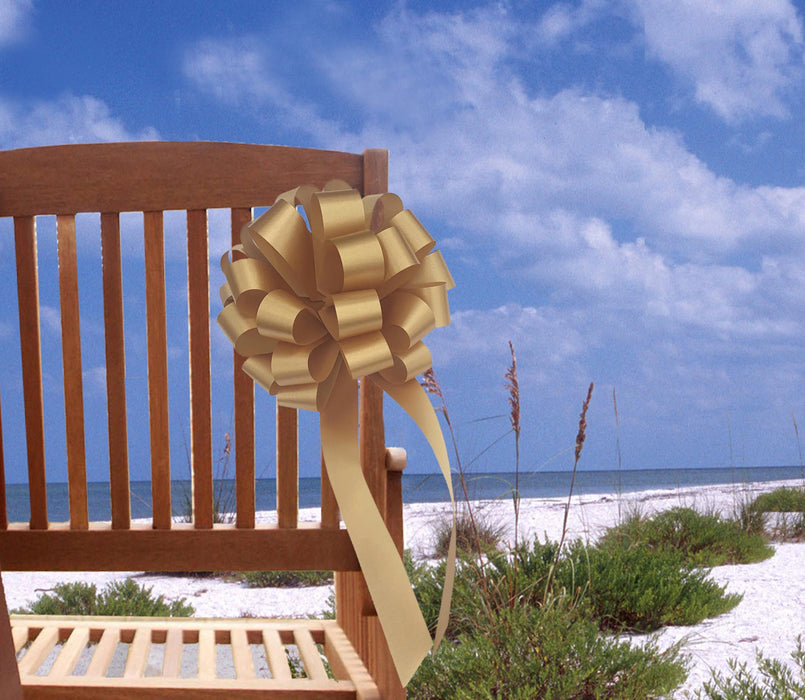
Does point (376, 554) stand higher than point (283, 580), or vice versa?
point (376, 554)

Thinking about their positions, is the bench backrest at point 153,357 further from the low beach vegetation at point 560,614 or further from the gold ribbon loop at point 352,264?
the gold ribbon loop at point 352,264

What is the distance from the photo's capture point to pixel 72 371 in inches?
51.3

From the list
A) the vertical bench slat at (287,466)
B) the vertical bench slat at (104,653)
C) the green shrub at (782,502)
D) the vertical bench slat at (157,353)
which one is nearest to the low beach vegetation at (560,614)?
the vertical bench slat at (287,466)

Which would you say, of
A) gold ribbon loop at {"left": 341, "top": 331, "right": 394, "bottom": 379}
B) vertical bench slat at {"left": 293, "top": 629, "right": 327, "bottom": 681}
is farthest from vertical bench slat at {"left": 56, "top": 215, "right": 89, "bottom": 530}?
gold ribbon loop at {"left": 341, "top": 331, "right": 394, "bottom": 379}

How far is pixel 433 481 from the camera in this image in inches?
521

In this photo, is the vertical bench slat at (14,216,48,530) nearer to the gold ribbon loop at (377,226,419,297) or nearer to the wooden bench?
the wooden bench

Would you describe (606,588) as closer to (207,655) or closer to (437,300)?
(207,655)

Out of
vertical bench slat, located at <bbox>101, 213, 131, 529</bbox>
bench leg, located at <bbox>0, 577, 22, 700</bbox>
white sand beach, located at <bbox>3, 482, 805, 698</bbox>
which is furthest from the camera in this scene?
white sand beach, located at <bbox>3, 482, 805, 698</bbox>

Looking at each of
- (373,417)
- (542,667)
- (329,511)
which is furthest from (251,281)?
(542,667)

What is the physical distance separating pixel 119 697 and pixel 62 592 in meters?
2.06

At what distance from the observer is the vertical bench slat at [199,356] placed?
4.21ft

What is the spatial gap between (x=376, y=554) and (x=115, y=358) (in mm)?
1011

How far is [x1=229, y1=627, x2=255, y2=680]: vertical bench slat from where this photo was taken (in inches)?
46.2

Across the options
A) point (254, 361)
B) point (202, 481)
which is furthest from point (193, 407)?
point (254, 361)
